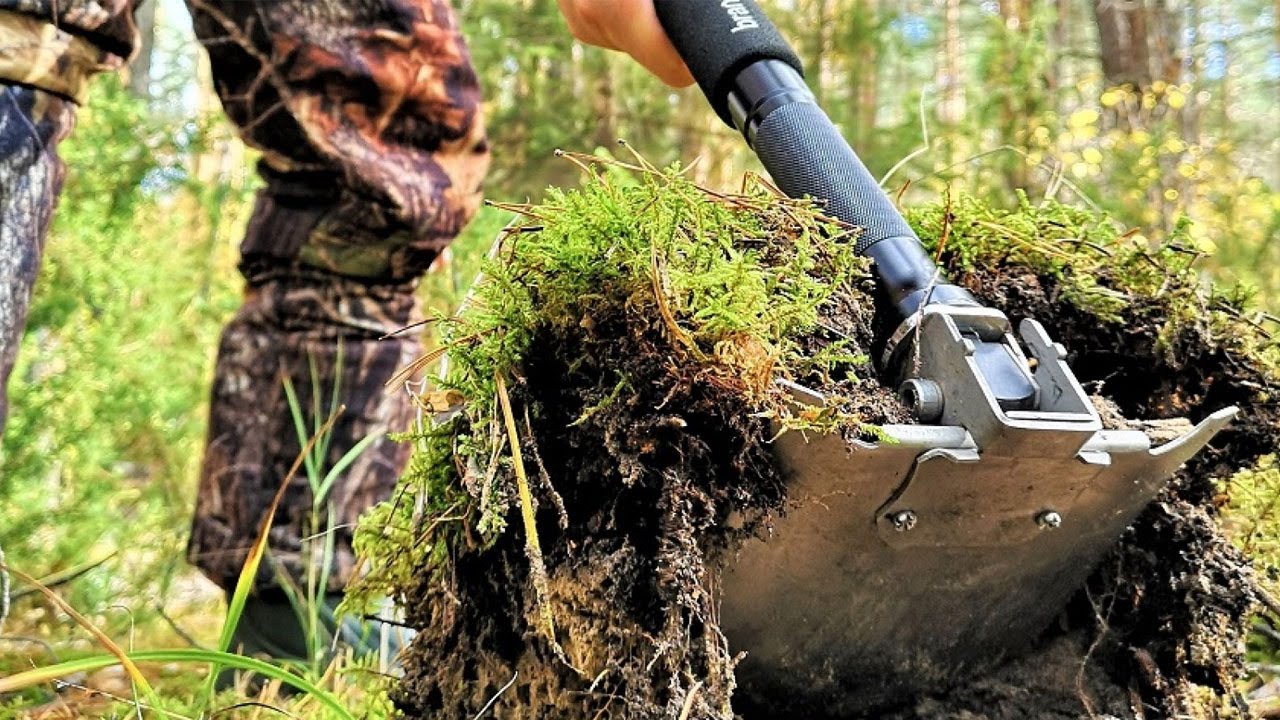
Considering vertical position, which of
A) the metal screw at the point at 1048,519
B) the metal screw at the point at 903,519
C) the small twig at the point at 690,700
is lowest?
the small twig at the point at 690,700

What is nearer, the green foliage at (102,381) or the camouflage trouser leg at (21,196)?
the camouflage trouser leg at (21,196)

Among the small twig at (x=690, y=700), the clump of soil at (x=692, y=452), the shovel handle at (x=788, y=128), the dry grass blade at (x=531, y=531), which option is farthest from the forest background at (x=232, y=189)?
the small twig at (x=690, y=700)

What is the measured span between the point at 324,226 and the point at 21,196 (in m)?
1.10

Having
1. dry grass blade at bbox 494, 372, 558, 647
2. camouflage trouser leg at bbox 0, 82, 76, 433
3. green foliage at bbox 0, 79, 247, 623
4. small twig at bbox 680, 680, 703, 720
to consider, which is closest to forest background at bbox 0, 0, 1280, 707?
green foliage at bbox 0, 79, 247, 623

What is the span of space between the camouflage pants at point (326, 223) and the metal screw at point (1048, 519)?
182cm

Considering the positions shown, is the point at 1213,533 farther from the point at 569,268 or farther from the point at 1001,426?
the point at 569,268

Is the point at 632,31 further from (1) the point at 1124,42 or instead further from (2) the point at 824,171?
(1) the point at 1124,42

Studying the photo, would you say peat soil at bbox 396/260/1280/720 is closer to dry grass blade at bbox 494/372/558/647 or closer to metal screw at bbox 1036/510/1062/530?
dry grass blade at bbox 494/372/558/647

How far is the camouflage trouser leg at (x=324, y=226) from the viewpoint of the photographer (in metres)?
2.56

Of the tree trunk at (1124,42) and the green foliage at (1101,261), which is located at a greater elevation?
the green foliage at (1101,261)

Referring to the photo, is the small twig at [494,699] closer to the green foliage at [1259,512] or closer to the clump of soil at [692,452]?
the clump of soil at [692,452]

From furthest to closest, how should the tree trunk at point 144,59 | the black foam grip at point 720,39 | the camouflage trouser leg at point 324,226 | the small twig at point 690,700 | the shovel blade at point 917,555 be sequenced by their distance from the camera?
1. the tree trunk at point 144,59
2. the camouflage trouser leg at point 324,226
3. the black foam grip at point 720,39
4. the shovel blade at point 917,555
5. the small twig at point 690,700

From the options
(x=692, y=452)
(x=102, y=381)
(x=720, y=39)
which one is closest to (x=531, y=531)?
(x=692, y=452)

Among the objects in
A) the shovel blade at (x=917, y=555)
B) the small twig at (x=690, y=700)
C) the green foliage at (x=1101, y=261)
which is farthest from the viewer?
the green foliage at (x=1101, y=261)
